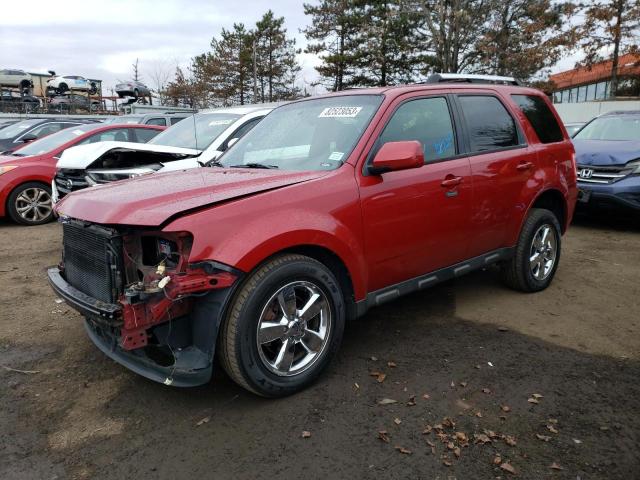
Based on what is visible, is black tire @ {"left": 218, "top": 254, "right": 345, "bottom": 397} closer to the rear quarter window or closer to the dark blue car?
the rear quarter window

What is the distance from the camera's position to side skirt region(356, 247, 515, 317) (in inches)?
135

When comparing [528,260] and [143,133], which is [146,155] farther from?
[528,260]

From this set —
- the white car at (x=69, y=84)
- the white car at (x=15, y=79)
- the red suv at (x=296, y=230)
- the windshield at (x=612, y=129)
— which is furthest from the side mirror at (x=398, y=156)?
the white car at (x=15, y=79)

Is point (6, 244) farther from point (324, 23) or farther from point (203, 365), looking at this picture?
point (324, 23)

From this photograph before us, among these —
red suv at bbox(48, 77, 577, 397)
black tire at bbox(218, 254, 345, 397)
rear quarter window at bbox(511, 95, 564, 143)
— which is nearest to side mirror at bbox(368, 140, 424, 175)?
red suv at bbox(48, 77, 577, 397)

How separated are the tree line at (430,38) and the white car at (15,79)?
15.4 meters

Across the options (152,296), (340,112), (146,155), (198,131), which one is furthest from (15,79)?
(152,296)

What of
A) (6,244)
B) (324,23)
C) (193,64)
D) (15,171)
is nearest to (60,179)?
(6,244)

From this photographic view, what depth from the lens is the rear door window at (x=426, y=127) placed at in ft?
11.7

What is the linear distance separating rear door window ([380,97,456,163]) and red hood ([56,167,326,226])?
717 millimetres

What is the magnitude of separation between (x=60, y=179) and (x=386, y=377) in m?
5.61

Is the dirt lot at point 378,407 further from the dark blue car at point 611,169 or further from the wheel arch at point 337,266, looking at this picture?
the dark blue car at point 611,169

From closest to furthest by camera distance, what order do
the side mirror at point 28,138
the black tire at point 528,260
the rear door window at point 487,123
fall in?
the rear door window at point 487,123, the black tire at point 528,260, the side mirror at point 28,138

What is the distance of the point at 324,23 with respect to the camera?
117 ft
